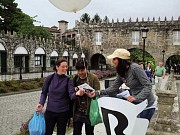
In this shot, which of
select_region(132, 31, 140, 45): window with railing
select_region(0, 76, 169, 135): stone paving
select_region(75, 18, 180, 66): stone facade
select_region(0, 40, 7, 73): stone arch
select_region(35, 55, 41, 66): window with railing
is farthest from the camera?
select_region(132, 31, 140, 45): window with railing

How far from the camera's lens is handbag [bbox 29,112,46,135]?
3.90 m

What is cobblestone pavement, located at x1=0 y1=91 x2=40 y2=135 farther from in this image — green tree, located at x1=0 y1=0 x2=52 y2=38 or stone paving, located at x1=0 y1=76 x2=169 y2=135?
green tree, located at x1=0 y1=0 x2=52 y2=38

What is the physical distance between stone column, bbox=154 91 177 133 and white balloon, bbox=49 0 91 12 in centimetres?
227

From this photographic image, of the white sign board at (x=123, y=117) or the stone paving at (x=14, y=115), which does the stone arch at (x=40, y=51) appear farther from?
the white sign board at (x=123, y=117)

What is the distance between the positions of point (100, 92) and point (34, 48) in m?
24.0

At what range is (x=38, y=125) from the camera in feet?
12.8

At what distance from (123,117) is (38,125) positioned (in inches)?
55.3

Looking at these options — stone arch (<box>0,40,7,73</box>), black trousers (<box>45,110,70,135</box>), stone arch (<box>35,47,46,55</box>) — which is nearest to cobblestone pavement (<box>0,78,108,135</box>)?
black trousers (<box>45,110,70,135</box>)

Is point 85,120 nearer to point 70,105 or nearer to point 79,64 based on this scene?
point 70,105

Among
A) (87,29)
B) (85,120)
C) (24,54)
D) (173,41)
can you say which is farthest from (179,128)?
(87,29)

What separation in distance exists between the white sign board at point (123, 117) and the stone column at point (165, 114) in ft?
6.54

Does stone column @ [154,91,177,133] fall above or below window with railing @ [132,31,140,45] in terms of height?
below

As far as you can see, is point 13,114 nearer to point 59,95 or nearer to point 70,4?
point 59,95

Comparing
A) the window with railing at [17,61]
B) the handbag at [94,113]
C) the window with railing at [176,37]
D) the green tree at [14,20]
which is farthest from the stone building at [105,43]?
the handbag at [94,113]
